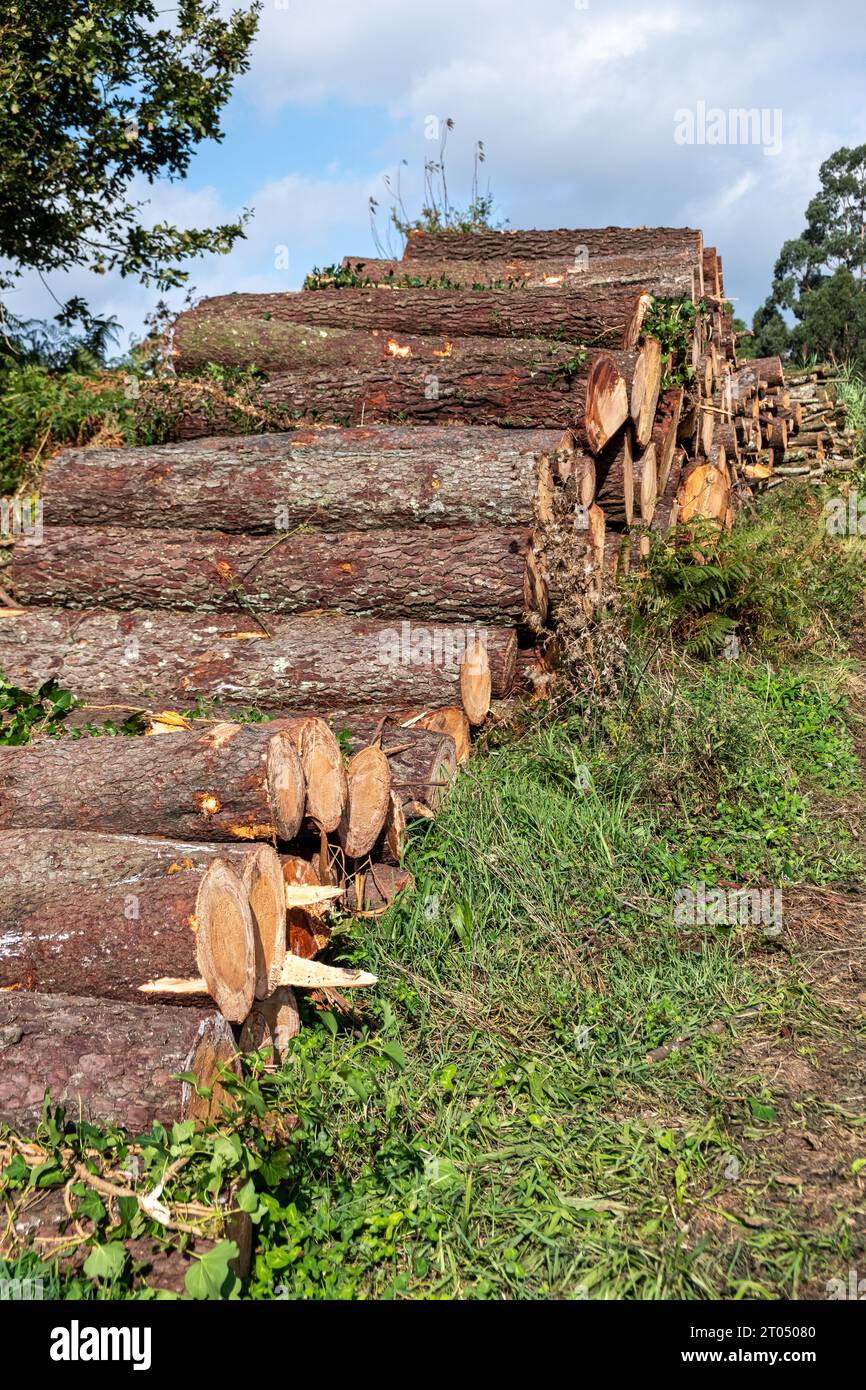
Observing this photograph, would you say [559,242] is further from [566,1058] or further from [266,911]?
[566,1058]

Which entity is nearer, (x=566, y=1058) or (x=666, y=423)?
(x=566, y=1058)

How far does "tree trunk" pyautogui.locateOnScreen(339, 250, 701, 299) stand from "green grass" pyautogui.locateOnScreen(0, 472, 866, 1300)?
12.7 feet

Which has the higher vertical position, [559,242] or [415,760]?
[559,242]

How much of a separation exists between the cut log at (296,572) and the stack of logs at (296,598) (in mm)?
17

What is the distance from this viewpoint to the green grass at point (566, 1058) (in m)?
2.78

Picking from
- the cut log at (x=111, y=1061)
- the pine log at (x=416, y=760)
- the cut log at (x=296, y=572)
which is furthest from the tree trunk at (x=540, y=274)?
the cut log at (x=111, y=1061)

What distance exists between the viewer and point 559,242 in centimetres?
982

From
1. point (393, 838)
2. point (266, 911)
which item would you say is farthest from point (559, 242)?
point (266, 911)

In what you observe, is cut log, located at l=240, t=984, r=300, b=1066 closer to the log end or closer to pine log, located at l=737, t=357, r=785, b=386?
the log end

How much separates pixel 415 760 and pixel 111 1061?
7.58 feet

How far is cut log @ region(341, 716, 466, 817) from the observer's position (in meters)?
4.90

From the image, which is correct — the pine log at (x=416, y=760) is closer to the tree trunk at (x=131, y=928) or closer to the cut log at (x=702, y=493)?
the tree trunk at (x=131, y=928)

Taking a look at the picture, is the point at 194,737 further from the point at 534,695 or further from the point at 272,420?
the point at 272,420

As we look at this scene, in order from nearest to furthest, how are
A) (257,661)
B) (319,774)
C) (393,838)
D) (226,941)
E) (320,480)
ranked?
(226,941) < (319,774) < (393,838) < (257,661) < (320,480)
